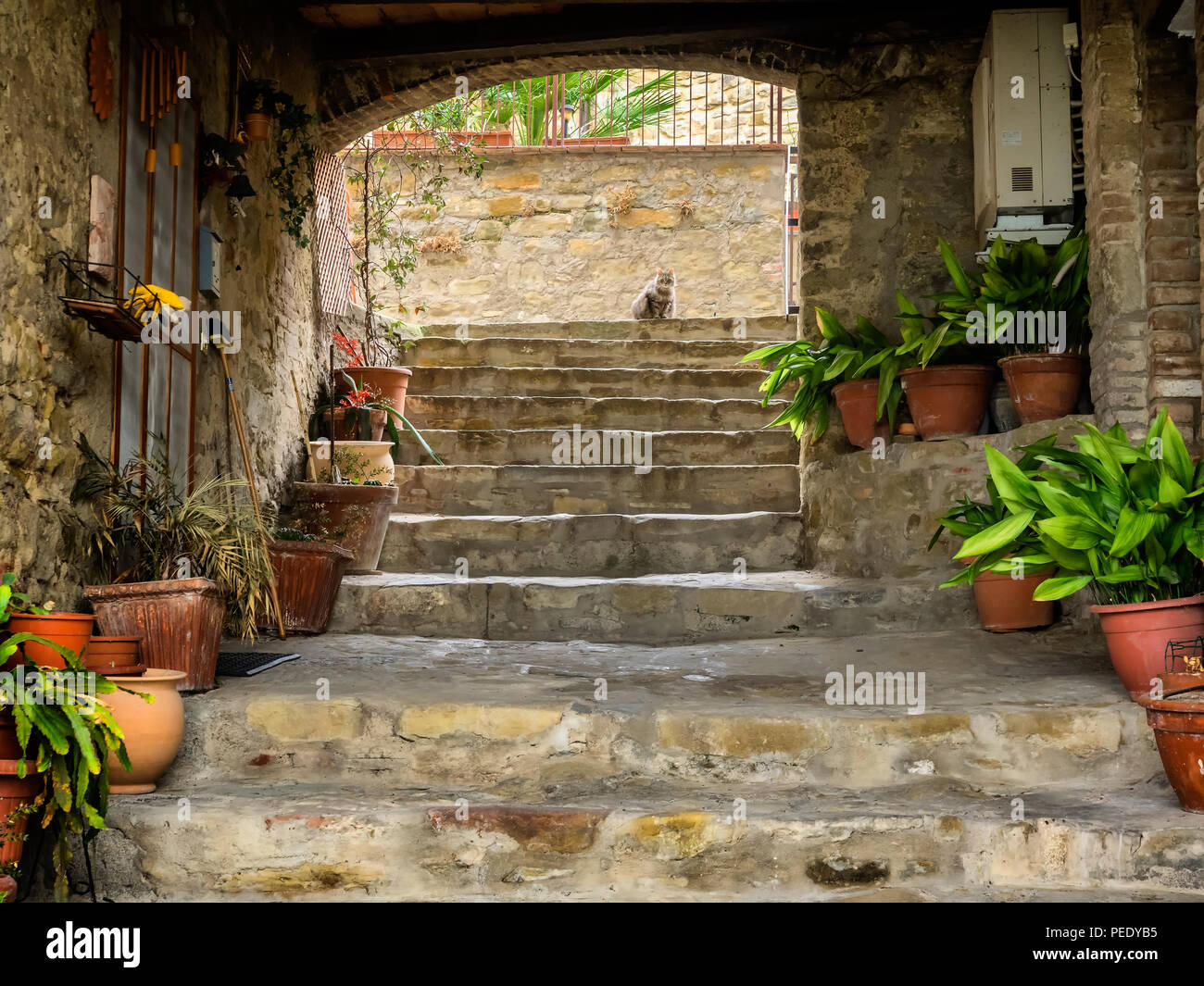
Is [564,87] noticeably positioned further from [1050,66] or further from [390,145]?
[1050,66]

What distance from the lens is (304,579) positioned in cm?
420

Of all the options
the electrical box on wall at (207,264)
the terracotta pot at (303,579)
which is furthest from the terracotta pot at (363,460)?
the electrical box on wall at (207,264)

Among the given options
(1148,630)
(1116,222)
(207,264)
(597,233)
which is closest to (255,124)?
(207,264)

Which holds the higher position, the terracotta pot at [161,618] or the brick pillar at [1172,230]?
the brick pillar at [1172,230]

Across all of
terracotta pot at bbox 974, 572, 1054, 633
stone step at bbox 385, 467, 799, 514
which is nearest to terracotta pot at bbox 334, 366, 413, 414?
stone step at bbox 385, 467, 799, 514

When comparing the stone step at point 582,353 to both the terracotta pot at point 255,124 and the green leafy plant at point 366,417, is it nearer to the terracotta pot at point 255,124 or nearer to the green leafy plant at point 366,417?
the green leafy plant at point 366,417

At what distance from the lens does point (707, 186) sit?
357 inches

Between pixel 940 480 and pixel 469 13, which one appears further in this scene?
pixel 469 13

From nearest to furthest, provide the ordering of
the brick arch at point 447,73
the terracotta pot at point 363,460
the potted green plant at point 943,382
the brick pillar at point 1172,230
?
the brick pillar at point 1172,230 → the potted green plant at point 943,382 → the terracotta pot at point 363,460 → the brick arch at point 447,73

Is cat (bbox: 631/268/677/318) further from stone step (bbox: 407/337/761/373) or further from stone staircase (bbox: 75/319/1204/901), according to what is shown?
stone staircase (bbox: 75/319/1204/901)

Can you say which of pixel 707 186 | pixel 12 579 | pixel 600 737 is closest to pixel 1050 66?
pixel 600 737

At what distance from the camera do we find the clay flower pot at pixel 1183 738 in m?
2.53

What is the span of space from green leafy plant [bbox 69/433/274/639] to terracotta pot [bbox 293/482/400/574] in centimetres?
114
